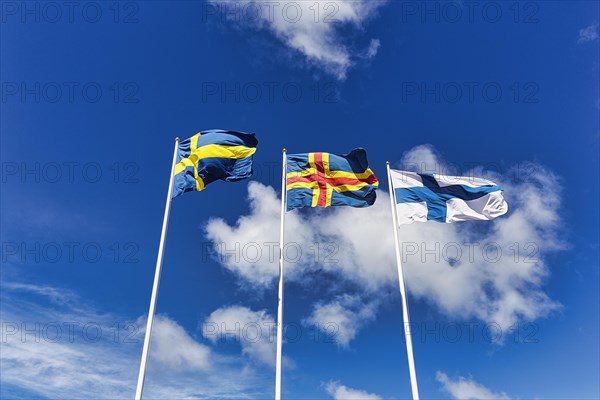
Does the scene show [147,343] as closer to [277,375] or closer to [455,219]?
[277,375]

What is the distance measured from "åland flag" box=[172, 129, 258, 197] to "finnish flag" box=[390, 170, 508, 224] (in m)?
9.32

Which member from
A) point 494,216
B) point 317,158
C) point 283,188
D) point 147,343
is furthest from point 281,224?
point 494,216

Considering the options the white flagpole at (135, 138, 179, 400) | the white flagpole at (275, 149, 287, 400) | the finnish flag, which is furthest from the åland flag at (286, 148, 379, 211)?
the white flagpole at (135, 138, 179, 400)

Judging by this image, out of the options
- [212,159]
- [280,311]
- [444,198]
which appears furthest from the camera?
[444,198]

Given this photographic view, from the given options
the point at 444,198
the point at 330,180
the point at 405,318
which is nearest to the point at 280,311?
the point at 405,318

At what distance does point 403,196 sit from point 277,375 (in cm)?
1273

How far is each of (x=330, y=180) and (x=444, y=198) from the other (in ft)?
23.1

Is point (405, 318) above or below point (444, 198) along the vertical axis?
below

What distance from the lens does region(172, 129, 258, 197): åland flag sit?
2592 centimetres

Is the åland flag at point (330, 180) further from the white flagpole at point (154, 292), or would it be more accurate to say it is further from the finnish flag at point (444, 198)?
the white flagpole at point (154, 292)

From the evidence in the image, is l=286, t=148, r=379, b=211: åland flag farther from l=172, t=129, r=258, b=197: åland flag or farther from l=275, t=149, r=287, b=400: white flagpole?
l=172, t=129, r=258, b=197: åland flag

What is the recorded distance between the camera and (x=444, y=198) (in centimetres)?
2669

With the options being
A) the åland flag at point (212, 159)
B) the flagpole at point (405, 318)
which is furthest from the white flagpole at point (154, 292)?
the flagpole at point (405, 318)

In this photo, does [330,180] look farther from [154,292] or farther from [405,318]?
[154,292]
